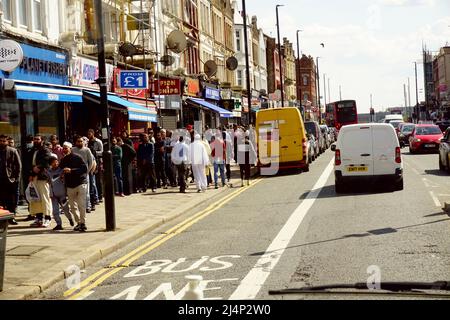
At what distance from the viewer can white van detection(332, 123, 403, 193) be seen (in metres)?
19.1

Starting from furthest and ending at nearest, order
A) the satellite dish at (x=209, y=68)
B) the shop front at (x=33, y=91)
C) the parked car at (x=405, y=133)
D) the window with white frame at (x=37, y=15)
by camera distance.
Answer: the parked car at (x=405, y=133) < the satellite dish at (x=209, y=68) < the window with white frame at (x=37, y=15) < the shop front at (x=33, y=91)

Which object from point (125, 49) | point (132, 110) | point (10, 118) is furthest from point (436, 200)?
point (125, 49)

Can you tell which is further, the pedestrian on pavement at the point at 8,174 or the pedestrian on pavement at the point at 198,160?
the pedestrian on pavement at the point at 198,160

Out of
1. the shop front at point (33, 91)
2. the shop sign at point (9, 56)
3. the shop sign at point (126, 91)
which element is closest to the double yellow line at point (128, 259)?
the shop sign at point (9, 56)

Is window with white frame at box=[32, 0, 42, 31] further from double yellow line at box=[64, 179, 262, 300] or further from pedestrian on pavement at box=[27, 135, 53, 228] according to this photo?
double yellow line at box=[64, 179, 262, 300]

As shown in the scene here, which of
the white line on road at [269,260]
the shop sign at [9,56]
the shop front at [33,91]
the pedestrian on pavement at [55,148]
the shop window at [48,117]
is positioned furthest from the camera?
the shop window at [48,117]

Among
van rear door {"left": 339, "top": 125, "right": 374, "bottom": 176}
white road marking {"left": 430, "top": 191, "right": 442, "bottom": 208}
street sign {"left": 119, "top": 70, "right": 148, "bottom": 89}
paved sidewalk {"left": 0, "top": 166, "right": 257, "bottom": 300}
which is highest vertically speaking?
street sign {"left": 119, "top": 70, "right": 148, "bottom": 89}

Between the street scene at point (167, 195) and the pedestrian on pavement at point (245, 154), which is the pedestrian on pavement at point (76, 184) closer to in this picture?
the street scene at point (167, 195)

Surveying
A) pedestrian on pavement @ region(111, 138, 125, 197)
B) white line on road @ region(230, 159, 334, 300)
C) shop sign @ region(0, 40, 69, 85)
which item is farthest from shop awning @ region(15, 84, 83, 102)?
white line on road @ region(230, 159, 334, 300)

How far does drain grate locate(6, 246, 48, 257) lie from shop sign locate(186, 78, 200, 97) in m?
28.3

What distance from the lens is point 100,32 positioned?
1341cm

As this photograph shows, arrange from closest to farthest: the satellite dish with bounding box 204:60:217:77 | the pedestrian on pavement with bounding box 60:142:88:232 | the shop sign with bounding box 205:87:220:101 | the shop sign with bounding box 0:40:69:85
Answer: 1. the pedestrian on pavement with bounding box 60:142:88:232
2. the shop sign with bounding box 0:40:69:85
3. the satellite dish with bounding box 204:60:217:77
4. the shop sign with bounding box 205:87:220:101

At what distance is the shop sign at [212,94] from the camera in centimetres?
4367
